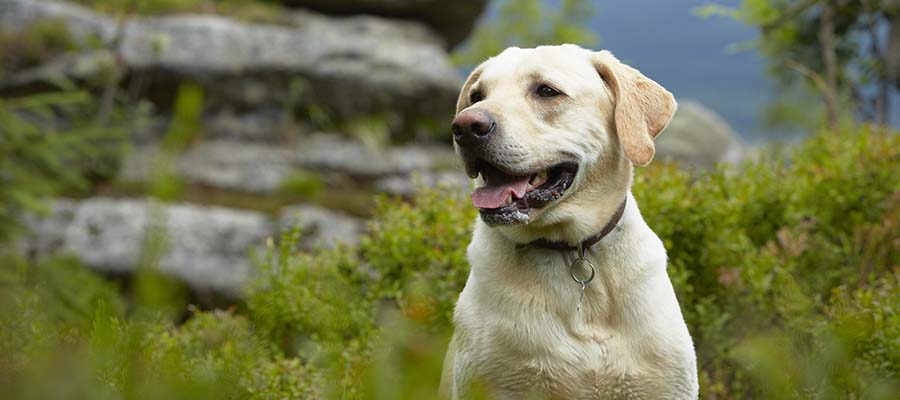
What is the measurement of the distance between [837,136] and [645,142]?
4922mm

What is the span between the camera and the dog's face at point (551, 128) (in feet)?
10.0

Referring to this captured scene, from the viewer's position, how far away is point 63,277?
20.6 feet

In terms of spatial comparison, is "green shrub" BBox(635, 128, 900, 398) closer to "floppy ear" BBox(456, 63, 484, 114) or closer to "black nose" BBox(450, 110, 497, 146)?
"floppy ear" BBox(456, 63, 484, 114)

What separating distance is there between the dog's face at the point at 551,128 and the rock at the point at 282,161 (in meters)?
11.4

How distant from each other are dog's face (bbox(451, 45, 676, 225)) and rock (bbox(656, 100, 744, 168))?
52.1ft

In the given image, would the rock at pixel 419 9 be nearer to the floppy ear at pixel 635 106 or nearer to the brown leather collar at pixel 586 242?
the floppy ear at pixel 635 106

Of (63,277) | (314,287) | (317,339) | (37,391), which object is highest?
(37,391)

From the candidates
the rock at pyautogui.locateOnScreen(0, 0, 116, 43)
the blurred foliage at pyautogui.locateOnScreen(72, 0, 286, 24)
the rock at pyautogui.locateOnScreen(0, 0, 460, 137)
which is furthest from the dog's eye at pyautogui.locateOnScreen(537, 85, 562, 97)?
the rock at pyautogui.locateOnScreen(0, 0, 116, 43)

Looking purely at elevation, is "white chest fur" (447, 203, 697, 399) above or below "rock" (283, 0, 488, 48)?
above

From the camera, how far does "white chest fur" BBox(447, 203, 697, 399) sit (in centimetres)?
295

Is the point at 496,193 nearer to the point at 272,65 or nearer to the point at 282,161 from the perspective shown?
the point at 282,161

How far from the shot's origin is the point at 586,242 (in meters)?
3.22

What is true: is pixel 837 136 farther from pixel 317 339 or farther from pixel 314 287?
pixel 317 339

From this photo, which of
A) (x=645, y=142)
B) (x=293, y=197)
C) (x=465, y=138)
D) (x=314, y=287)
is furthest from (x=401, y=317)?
(x=293, y=197)
